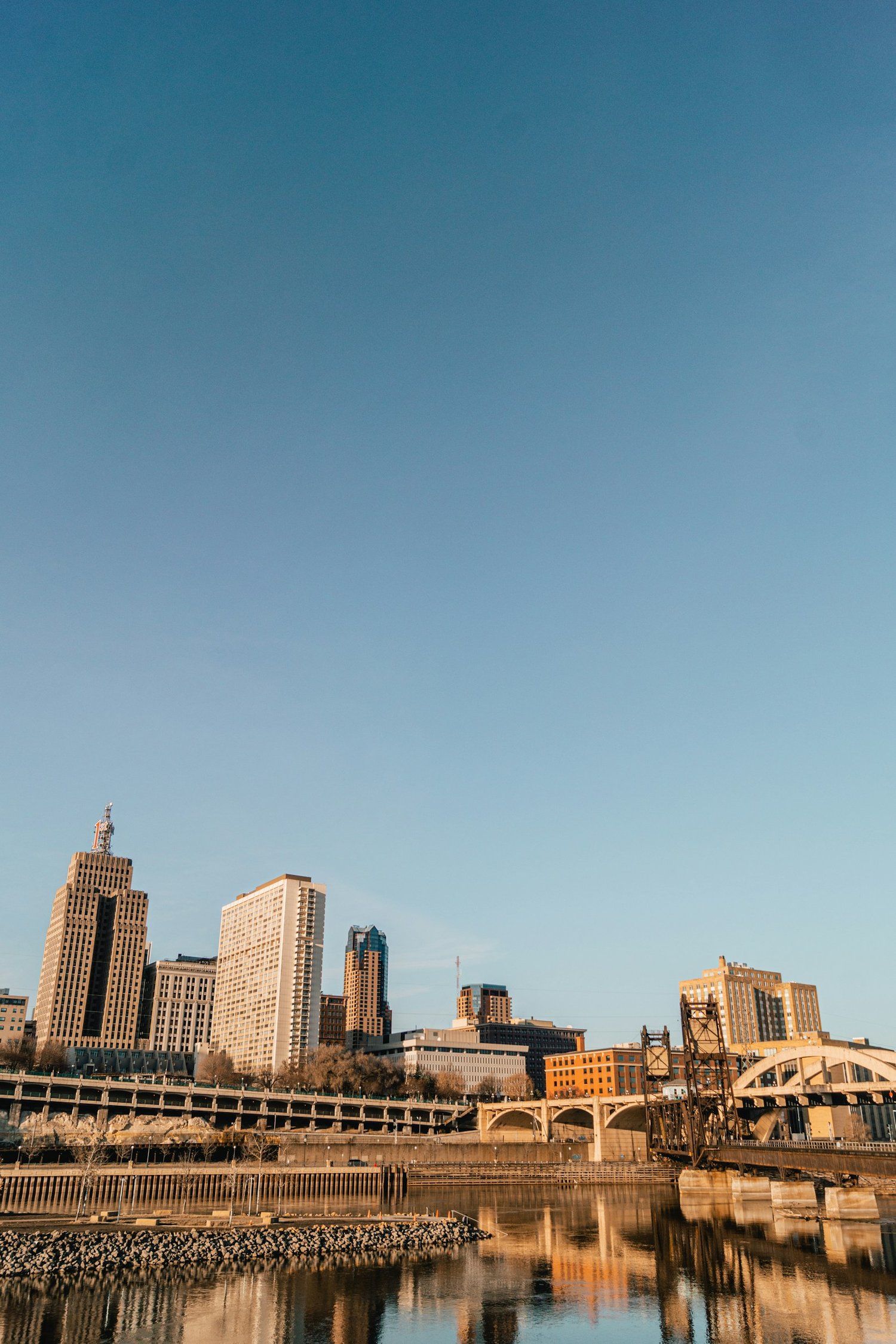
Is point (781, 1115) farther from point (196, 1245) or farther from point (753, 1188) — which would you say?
point (196, 1245)

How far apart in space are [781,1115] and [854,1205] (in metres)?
65.0

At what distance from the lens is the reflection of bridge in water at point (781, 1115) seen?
9131 centimetres

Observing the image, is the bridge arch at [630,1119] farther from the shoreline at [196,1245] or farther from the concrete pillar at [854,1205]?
the shoreline at [196,1245]

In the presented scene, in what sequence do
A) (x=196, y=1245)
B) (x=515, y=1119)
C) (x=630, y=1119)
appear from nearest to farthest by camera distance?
(x=196, y=1245) < (x=630, y=1119) < (x=515, y=1119)

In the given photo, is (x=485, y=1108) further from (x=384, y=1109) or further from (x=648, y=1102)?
(x=648, y=1102)

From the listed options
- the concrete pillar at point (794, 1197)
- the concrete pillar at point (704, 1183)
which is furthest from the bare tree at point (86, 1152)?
the concrete pillar at point (794, 1197)

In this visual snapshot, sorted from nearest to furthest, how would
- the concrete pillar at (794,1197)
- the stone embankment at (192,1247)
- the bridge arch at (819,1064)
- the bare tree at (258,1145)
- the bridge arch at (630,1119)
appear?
the stone embankment at (192,1247), the concrete pillar at (794,1197), the bridge arch at (819,1064), the bare tree at (258,1145), the bridge arch at (630,1119)

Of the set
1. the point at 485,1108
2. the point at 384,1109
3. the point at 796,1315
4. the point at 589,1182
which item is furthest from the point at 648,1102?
the point at 796,1315

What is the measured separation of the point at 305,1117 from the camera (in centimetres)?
18912

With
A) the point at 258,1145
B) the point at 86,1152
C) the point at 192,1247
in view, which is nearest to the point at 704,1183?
the point at 258,1145

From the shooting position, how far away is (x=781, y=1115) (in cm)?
15575

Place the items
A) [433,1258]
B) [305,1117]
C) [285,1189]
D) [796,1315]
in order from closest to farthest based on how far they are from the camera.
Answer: [796,1315]
[433,1258]
[285,1189]
[305,1117]

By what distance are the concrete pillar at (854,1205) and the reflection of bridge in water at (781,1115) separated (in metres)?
3.41

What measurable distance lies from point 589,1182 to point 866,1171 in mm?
75260
